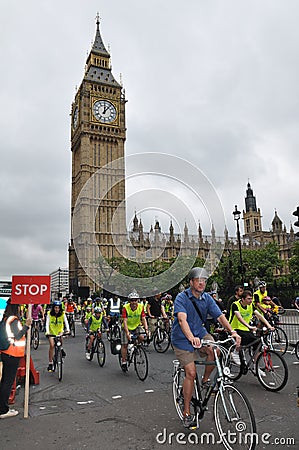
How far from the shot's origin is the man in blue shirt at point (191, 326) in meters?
4.70

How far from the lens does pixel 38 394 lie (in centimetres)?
723

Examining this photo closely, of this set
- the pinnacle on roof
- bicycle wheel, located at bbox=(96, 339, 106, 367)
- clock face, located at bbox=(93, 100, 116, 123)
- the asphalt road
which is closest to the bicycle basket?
the asphalt road

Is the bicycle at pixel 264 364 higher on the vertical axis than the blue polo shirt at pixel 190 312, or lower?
lower

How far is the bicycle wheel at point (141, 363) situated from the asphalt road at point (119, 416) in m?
0.17

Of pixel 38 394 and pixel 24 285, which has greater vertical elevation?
pixel 24 285

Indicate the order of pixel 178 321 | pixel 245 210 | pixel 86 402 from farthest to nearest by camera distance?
pixel 245 210 < pixel 86 402 < pixel 178 321

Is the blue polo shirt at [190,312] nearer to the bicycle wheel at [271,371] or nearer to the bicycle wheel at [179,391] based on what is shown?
the bicycle wheel at [179,391]

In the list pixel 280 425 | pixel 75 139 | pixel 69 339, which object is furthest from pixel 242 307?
pixel 75 139

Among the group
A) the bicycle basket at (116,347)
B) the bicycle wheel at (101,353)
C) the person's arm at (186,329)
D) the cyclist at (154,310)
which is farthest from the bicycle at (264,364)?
the cyclist at (154,310)

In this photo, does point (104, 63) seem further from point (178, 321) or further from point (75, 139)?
point (178, 321)

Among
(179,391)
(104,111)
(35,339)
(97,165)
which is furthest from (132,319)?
(104,111)

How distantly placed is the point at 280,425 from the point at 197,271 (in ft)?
7.53

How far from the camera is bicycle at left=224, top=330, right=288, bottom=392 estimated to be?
685 centimetres

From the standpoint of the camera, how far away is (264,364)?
7207 mm
